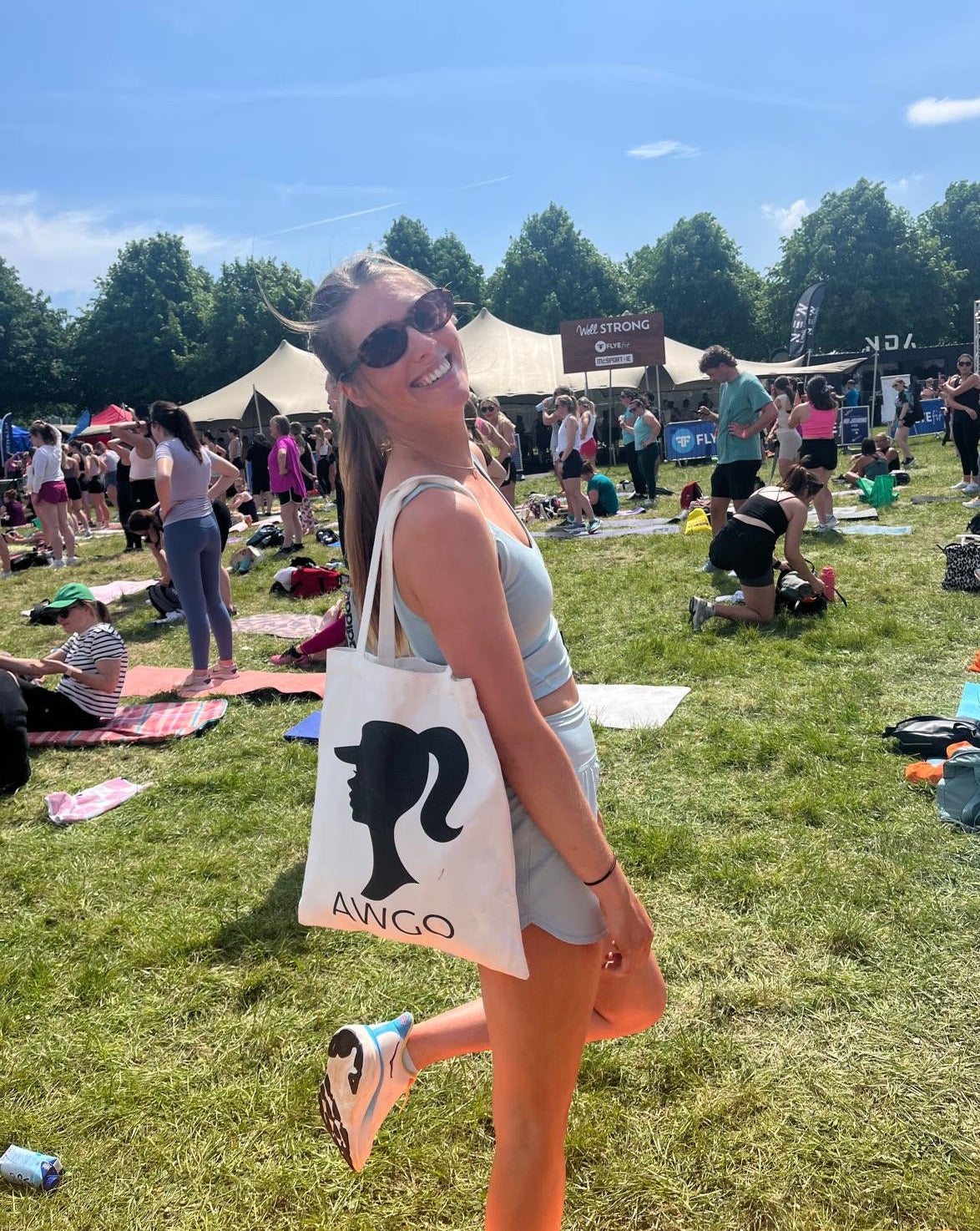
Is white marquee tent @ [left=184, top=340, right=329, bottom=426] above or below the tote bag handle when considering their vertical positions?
above

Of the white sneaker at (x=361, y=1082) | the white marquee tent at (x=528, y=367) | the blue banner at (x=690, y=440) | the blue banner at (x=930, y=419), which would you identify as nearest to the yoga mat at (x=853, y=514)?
the blue banner at (x=690, y=440)

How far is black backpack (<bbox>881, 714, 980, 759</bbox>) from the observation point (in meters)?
4.14

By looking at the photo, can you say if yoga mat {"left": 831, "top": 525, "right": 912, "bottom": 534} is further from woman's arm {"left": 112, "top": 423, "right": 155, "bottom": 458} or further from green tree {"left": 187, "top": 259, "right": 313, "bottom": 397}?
green tree {"left": 187, "top": 259, "right": 313, "bottom": 397}

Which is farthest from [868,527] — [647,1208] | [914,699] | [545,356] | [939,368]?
[939,368]

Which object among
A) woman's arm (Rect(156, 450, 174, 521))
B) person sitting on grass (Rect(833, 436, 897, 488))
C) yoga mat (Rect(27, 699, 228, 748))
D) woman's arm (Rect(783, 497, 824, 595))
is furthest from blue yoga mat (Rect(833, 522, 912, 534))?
woman's arm (Rect(156, 450, 174, 521))

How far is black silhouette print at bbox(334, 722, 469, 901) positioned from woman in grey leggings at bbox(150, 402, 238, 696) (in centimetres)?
505

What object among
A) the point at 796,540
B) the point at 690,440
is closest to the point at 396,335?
the point at 796,540

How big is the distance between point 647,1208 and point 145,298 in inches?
2239

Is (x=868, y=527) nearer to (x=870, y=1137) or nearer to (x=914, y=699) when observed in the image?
(x=914, y=699)

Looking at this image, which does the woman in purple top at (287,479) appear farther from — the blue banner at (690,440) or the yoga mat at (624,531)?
the blue banner at (690,440)

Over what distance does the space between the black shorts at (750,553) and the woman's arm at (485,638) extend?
5913 millimetres

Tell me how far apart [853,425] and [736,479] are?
15575 mm

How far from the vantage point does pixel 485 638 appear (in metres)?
1.22

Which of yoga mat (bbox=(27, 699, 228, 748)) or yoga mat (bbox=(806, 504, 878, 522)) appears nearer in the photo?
yoga mat (bbox=(27, 699, 228, 748))
